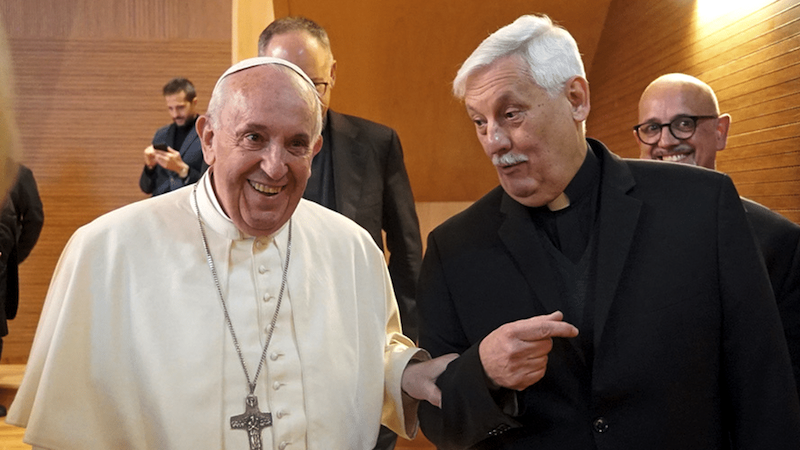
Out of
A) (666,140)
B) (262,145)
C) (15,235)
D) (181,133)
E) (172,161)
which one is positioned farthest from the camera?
(15,235)

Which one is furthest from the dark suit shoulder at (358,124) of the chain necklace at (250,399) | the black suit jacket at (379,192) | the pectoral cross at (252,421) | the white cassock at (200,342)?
the pectoral cross at (252,421)

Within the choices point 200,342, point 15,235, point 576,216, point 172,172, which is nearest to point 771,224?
point 576,216

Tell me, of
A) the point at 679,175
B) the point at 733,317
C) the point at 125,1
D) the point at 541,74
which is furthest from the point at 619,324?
the point at 125,1

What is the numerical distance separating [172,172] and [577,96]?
279 centimetres

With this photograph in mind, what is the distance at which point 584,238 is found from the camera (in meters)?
2.23

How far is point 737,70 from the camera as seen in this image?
13.6 ft

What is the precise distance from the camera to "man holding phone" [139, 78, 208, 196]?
4309 millimetres

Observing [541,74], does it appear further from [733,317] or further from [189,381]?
[189,381]

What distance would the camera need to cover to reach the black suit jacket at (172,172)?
4352 mm

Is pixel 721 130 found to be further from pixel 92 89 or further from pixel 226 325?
pixel 92 89

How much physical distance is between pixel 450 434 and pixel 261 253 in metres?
0.76

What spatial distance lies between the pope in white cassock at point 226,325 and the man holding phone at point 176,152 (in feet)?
5.50

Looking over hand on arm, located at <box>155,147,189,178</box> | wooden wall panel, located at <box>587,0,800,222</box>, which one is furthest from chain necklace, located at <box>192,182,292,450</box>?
wooden wall panel, located at <box>587,0,800,222</box>

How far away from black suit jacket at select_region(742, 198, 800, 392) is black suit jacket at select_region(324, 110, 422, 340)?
139cm
